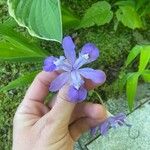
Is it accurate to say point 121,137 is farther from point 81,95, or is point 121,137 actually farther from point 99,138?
point 81,95

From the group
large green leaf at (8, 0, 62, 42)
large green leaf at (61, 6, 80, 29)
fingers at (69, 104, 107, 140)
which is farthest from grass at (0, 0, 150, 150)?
large green leaf at (8, 0, 62, 42)

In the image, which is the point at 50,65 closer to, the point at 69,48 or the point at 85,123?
the point at 69,48

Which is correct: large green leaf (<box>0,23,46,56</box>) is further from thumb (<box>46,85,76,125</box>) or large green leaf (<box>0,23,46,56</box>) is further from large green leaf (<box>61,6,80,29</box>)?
thumb (<box>46,85,76,125</box>)

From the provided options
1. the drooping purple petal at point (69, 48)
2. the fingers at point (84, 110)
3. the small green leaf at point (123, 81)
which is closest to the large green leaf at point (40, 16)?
the drooping purple petal at point (69, 48)

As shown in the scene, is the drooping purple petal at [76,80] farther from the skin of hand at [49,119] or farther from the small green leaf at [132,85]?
the small green leaf at [132,85]

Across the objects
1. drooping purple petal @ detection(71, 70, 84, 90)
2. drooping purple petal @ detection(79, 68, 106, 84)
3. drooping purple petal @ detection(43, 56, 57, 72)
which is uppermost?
drooping purple petal @ detection(43, 56, 57, 72)

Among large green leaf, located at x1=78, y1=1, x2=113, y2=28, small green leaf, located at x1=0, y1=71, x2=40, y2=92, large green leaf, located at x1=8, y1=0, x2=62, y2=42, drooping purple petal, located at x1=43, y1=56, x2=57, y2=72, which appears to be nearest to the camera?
drooping purple petal, located at x1=43, y1=56, x2=57, y2=72
